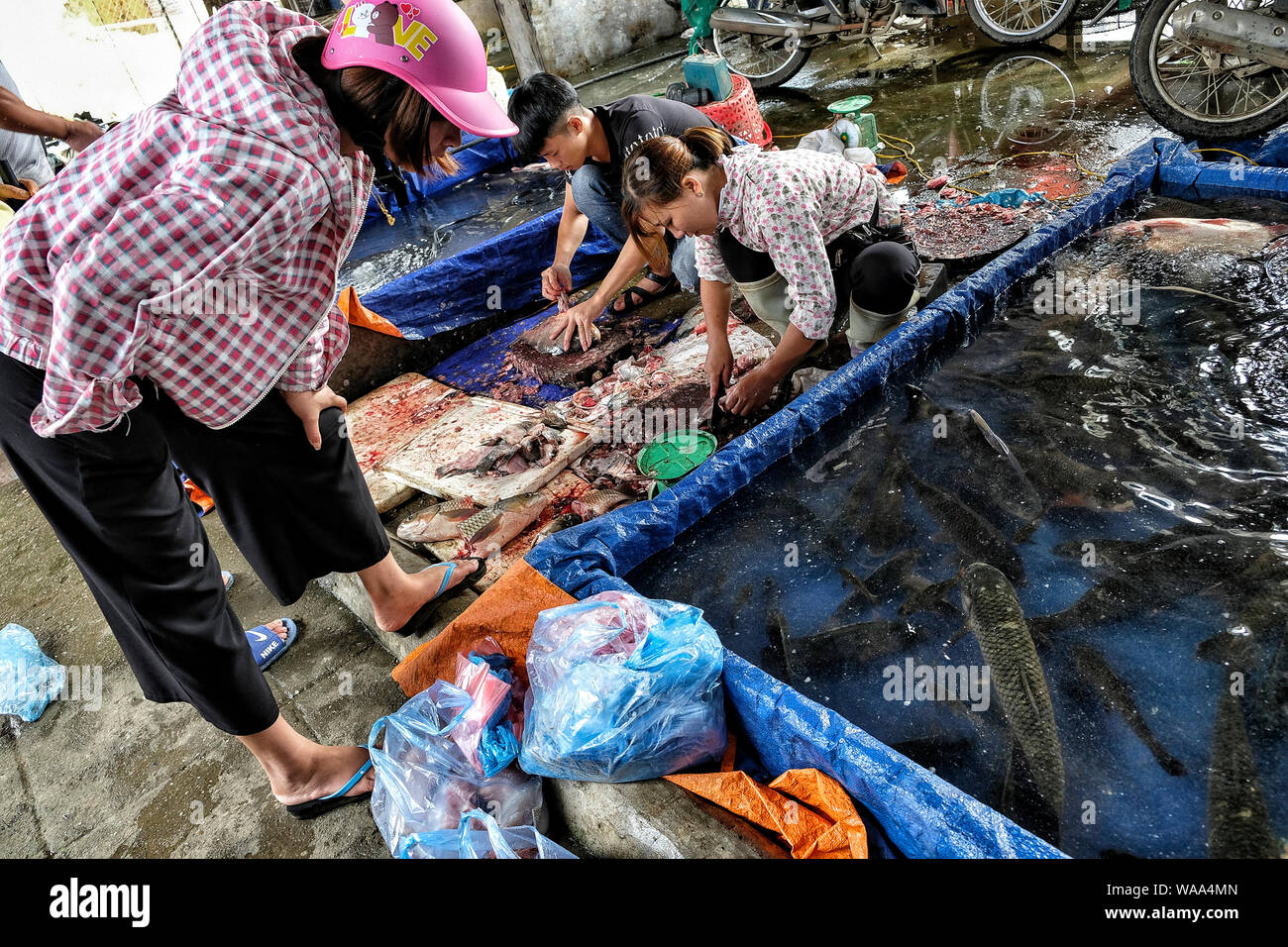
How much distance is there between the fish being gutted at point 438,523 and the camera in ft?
9.23

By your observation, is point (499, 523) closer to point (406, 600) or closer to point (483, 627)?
point (406, 600)

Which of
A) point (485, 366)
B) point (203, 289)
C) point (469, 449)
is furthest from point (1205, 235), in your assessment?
point (203, 289)

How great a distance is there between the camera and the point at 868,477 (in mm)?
2564

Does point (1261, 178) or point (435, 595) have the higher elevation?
point (1261, 178)

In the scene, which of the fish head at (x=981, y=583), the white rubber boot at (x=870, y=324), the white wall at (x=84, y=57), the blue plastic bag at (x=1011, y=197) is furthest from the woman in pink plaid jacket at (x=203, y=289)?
the white wall at (x=84, y=57)

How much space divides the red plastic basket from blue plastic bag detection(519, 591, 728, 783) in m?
3.93

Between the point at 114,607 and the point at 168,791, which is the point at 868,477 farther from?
the point at 168,791

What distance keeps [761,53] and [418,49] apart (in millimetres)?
7173

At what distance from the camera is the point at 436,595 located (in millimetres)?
2457

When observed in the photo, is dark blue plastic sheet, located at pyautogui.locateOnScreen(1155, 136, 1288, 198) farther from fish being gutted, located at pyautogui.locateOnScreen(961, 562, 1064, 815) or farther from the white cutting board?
the white cutting board

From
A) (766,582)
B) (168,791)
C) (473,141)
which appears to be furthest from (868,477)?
(473,141)

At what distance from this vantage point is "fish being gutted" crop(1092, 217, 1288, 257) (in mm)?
3164

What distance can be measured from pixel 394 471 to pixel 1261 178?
4.18m

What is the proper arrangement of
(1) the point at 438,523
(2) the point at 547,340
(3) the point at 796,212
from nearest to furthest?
1. (3) the point at 796,212
2. (1) the point at 438,523
3. (2) the point at 547,340
